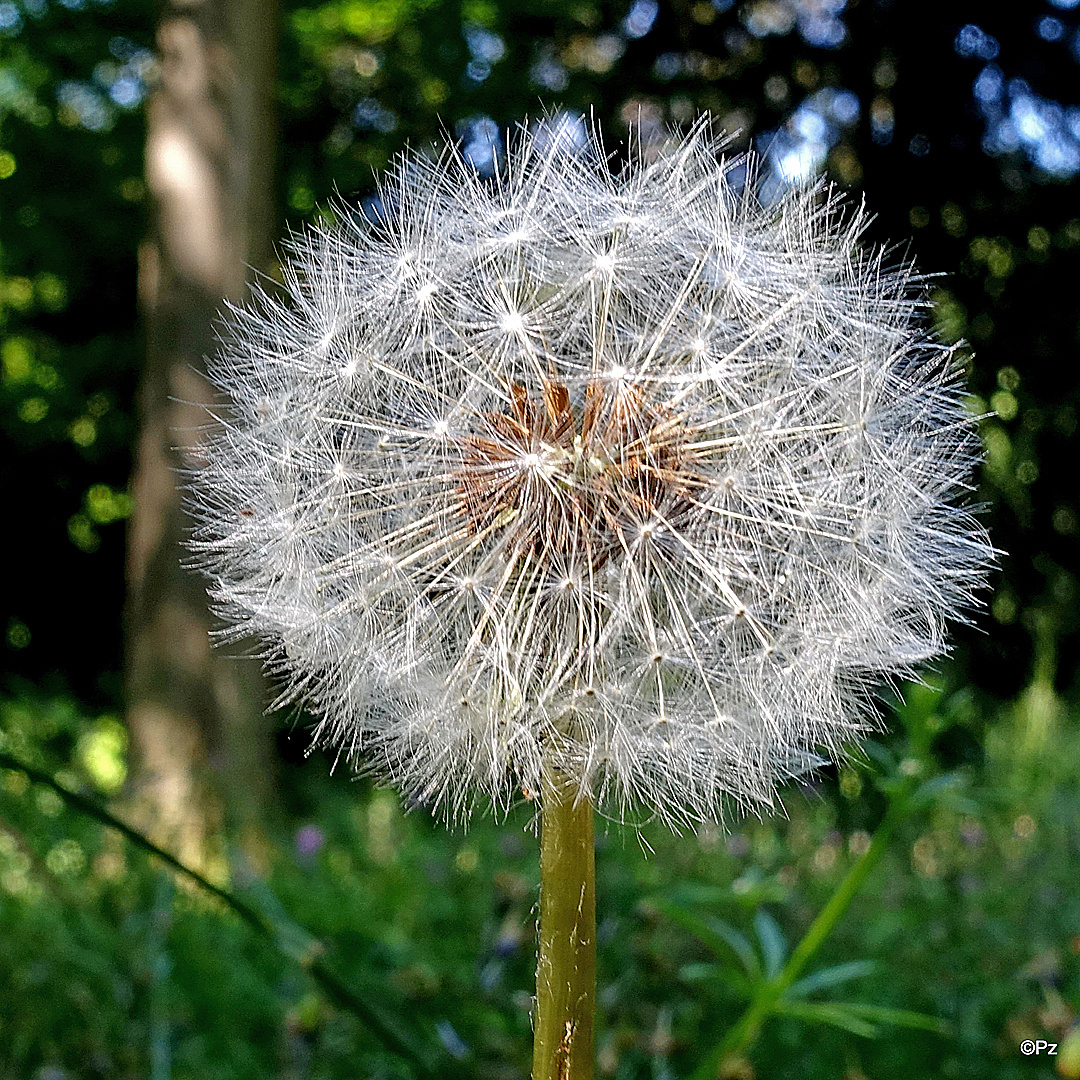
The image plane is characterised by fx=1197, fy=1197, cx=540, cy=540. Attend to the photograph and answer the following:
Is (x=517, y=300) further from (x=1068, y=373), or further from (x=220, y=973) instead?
(x=1068, y=373)

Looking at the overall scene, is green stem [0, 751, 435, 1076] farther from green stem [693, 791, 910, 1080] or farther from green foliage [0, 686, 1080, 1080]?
green stem [693, 791, 910, 1080]

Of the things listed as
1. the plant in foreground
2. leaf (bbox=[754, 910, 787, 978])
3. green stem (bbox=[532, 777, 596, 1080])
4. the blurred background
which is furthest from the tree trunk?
green stem (bbox=[532, 777, 596, 1080])

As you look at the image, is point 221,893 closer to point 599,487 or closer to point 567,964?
point 567,964

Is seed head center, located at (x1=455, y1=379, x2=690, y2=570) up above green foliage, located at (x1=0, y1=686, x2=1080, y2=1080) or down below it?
above

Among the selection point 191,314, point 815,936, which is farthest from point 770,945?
point 191,314

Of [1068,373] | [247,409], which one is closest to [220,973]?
[247,409]
